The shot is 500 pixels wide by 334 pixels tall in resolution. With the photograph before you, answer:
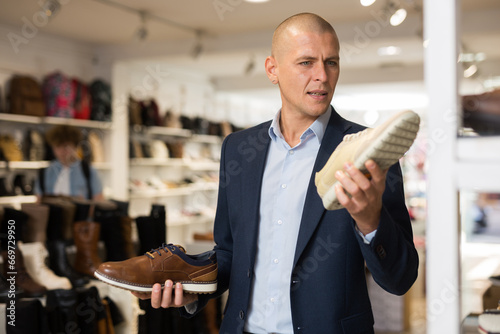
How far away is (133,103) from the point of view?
23.6ft

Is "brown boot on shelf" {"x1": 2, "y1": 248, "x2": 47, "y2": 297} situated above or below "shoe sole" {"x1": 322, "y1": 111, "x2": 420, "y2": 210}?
below

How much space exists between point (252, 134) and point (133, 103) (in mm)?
5758

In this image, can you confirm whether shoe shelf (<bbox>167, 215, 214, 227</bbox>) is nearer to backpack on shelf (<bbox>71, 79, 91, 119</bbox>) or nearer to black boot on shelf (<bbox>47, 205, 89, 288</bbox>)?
backpack on shelf (<bbox>71, 79, 91, 119</bbox>)

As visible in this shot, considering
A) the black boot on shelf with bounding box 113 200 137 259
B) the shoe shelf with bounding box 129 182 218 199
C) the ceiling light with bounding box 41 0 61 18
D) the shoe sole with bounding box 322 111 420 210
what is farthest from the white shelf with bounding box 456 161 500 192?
the shoe shelf with bounding box 129 182 218 199

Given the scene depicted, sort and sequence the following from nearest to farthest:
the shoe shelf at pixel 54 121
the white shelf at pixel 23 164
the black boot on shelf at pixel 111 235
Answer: the black boot on shelf at pixel 111 235 → the white shelf at pixel 23 164 → the shoe shelf at pixel 54 121

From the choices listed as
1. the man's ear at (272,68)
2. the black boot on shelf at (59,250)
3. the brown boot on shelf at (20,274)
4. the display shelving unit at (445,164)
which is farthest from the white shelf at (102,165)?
the display shelving unit at (445,164)

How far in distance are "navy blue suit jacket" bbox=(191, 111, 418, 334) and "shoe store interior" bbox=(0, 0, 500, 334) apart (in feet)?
0.63

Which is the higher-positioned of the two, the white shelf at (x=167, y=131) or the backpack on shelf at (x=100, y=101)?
the backpack on shelf at (x=100, y=101)

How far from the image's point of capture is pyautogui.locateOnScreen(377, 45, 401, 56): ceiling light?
6863 millimetres

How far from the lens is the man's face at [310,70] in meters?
1.44

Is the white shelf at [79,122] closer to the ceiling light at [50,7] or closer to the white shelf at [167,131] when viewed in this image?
the white shelf at [167,131]

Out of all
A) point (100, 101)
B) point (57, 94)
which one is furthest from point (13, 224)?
point (100, 101)

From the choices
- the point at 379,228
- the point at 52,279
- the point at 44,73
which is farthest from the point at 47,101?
the point at 379,228

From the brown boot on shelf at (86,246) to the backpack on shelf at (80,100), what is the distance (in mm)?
3208
